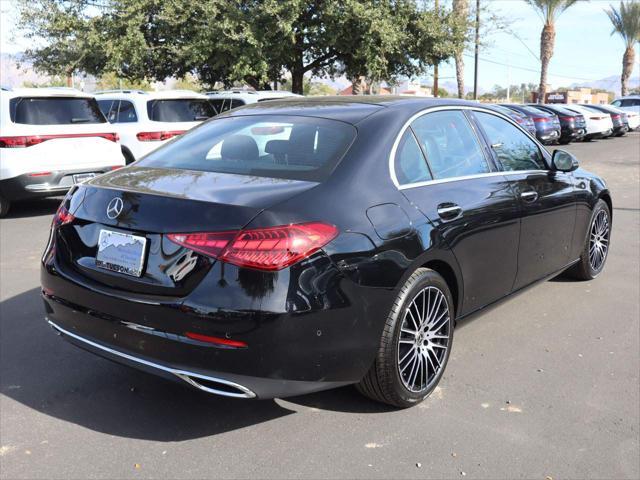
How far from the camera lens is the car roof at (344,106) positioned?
3646 mm

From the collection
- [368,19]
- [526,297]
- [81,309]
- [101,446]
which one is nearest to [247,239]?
[81,309]

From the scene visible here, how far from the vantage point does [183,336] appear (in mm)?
2803

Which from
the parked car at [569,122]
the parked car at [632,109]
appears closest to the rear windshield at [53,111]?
the parked car at [569,122]

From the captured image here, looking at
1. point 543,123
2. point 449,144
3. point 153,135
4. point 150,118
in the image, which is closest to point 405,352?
point 449,144

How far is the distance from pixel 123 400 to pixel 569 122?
942 inches

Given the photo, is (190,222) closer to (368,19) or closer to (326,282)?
(326,282)

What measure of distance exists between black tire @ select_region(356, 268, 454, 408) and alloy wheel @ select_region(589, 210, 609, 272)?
2.67 metres

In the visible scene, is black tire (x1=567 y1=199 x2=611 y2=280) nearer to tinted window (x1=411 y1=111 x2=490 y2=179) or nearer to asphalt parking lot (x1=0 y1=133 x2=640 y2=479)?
asphalt parking lot (x1=0 y1=133 x2=640 y2=479)

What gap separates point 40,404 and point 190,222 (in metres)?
1.49

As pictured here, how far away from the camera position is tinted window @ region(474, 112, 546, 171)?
4.32 m

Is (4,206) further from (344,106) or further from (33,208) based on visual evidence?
(344,106)

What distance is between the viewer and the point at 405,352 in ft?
11.0

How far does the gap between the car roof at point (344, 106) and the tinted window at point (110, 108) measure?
8.06 meters

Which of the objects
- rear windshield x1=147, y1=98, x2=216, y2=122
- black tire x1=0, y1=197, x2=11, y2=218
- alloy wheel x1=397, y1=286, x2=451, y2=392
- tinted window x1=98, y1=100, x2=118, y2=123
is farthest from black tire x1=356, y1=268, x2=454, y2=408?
tinted window x1=98, y1=100, x2=118, y2=123
